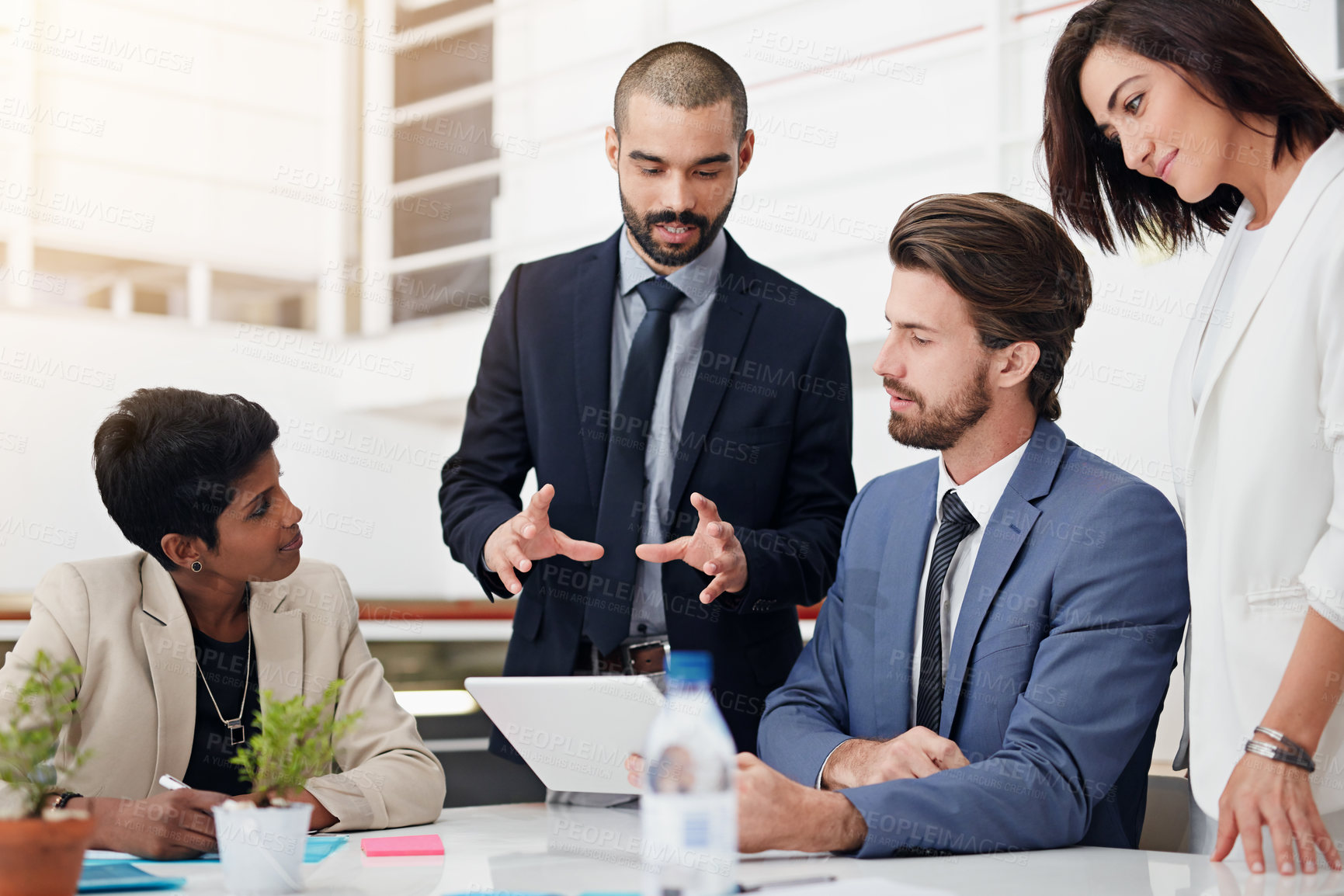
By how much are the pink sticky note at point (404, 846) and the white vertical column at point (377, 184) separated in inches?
184

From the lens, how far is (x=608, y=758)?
4.51 ft

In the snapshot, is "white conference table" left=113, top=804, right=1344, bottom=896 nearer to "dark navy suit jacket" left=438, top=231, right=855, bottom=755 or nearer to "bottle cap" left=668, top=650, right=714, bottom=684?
"bottle cap" left=668, top=650, right=714, bottom=684

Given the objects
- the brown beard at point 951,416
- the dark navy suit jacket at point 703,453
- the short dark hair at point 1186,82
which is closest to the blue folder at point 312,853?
the dark navy suit jacket at point 703,453

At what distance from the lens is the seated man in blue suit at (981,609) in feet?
4.40

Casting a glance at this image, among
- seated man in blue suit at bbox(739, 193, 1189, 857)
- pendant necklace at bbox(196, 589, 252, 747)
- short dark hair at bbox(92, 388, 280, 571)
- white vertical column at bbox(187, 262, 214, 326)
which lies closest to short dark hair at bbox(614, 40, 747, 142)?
seated man in blue suit at bbox(739, 193, 1189, 857)

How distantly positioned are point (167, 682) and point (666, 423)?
2.93ft

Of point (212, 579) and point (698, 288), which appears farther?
point (698, 288)

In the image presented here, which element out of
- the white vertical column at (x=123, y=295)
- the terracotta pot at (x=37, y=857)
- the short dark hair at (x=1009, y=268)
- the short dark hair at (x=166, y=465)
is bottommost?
the terracotta pot at (x=37, y=857)

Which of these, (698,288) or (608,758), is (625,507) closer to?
(698,288)

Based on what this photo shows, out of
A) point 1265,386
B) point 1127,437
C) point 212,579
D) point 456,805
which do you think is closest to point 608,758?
point 212,579

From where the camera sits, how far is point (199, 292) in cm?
543

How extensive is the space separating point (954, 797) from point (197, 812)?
0.88 meters

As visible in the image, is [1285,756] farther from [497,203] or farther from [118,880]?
[497,203]

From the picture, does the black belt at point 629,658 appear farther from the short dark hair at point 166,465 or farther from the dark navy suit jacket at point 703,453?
the short dark hair at point 166,465
